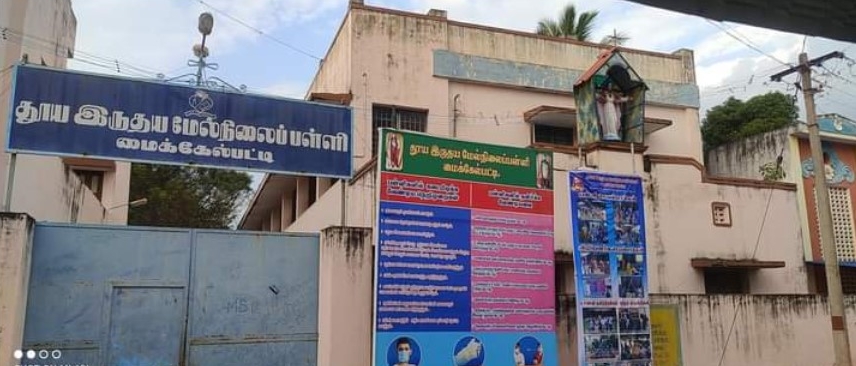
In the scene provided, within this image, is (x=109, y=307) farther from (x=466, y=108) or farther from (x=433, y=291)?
(x=466, y=108)

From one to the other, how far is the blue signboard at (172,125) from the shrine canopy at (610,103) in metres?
6.49

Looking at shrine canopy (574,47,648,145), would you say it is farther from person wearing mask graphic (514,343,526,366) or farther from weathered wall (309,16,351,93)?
person wearing mask graphic (514,343,526,366)

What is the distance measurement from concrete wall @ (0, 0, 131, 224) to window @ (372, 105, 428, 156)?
6192mm

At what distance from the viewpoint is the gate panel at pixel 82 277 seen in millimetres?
7102

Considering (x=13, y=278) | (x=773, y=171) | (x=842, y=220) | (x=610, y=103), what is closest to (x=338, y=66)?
(x=610, y=103)

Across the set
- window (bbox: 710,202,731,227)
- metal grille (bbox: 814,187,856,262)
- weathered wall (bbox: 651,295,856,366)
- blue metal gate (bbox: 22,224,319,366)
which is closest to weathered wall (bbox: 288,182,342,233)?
blue metal gate (bbox: 22,224,319,366)

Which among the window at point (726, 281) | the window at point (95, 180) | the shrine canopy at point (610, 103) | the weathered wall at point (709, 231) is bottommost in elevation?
the window at point (726, 281)

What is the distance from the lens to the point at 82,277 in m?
7.31

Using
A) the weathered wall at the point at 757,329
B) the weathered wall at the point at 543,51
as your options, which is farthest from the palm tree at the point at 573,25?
the weathered wall at the point at 757,329

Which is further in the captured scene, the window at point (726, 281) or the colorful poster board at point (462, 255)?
the window at point (726, 281)

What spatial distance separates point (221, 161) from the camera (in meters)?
7.89

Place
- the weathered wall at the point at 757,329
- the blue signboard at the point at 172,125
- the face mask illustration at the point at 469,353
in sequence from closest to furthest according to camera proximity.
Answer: the blue signboard at the point at 172,125 → the face mask illustration at the point at 469,353 → the weathered wall at the point at 757,329

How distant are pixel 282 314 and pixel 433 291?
186cm

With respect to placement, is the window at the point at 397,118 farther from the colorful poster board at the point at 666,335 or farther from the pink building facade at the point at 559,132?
the colorful poster board at the point at 666,335
